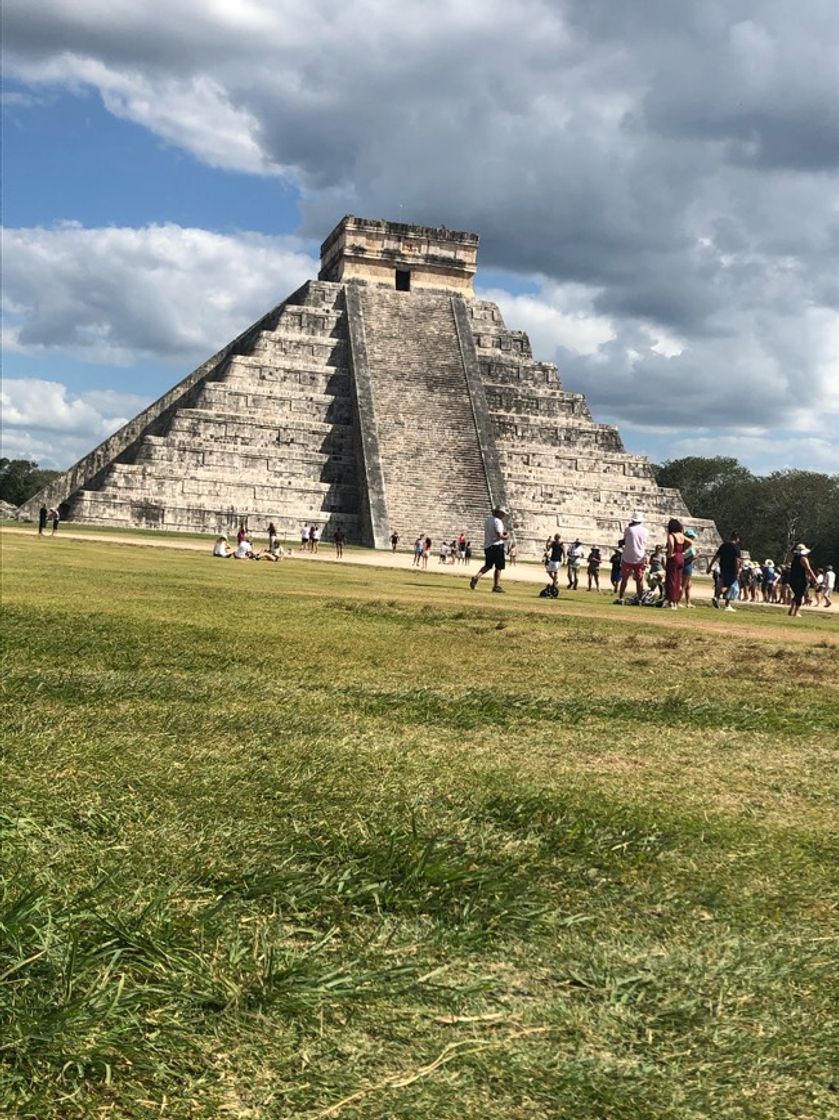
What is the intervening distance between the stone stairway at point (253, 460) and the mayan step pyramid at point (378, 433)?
0.05m

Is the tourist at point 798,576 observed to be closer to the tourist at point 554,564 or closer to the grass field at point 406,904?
the tourist at point 554,564

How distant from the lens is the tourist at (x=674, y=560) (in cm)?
1516

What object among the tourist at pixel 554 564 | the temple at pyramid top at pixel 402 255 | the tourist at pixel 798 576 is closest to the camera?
the tourist at pixel 554 564

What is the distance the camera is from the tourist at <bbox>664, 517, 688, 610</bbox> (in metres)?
15.2

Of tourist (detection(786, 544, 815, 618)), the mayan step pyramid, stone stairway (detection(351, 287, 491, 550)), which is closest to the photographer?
tourist (detection(786, 544, 815, 618))

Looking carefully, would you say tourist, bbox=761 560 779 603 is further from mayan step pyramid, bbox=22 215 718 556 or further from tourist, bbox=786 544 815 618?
Answer: tourist, bbox=786 544 815 618

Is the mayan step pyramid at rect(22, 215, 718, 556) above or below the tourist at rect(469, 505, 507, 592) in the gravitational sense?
above

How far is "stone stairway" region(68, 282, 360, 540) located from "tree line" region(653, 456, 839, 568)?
96.4 ft

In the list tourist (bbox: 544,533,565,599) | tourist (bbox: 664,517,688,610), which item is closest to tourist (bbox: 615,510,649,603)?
tourist (bbox: 664,517,688,610)

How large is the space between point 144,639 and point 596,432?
34098 millimetres

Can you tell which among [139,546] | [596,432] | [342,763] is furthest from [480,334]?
[342,763]

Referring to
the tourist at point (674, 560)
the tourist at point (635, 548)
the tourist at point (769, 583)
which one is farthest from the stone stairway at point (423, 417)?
the tourist at point (674, 560)

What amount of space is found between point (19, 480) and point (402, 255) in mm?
53750

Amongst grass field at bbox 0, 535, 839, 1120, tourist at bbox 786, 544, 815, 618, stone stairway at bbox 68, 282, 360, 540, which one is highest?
stone stairway at bbox 68, 282, 360, 540
